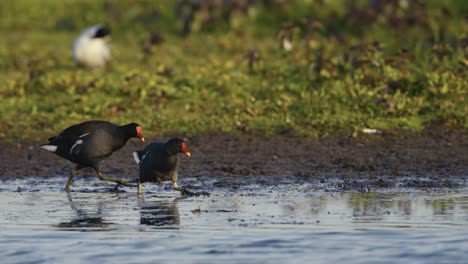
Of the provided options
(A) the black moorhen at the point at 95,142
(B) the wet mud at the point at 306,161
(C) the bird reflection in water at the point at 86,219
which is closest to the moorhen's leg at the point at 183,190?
(B) the wet mud at the point at 306,161

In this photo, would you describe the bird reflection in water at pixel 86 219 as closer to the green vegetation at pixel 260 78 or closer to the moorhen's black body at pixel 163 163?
the moorhen's black body at pixel 163 163

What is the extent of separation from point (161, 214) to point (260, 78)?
246 inches

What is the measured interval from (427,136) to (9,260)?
6.73 meters

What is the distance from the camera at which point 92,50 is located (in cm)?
1638

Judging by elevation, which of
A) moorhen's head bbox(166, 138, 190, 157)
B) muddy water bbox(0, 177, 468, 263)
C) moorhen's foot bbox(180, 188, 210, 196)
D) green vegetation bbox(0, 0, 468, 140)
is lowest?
muddy water bbox(0, 177, 468, 263)

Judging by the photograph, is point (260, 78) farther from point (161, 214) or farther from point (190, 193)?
point (161, 214)

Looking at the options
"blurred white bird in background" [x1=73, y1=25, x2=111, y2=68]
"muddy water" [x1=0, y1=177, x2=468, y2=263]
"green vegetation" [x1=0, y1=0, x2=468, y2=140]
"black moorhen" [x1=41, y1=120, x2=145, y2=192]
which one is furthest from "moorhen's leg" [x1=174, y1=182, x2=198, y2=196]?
"blurred white bird in background" [x1=73, y1=25, x2=111, y2=68]

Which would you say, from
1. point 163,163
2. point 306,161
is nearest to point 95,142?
point 163,163

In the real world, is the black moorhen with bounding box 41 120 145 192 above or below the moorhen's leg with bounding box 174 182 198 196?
above

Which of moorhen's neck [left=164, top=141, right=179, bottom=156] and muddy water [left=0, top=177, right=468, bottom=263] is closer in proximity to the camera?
muddy water [left=0, top=177, right=468, bottom=263]

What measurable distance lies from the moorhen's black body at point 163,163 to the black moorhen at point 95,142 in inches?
17.6

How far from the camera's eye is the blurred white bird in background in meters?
16.4

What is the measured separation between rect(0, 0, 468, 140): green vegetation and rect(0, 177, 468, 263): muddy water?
2989 millimetres

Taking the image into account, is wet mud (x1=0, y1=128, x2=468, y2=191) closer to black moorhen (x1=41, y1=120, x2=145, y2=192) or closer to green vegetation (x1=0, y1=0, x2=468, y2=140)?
green vegetation (x1=0, y1=0, x2=468, y2=140)
